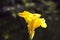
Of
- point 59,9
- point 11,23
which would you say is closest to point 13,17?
point 11,23

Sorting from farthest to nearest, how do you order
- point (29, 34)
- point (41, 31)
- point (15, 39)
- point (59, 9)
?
point (59, 9) → point (41, 31) → point (15, 39) → point (29, 34)

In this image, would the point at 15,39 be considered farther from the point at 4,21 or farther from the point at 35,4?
the point at 35,4

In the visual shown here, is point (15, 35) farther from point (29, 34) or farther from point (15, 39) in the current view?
point (29, 34)

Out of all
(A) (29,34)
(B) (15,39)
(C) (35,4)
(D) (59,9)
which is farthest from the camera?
(D) (59,9)

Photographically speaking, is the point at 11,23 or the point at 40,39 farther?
the point at 11,23

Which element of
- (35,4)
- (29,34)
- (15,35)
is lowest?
(15,35)

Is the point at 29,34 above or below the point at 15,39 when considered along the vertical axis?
above
